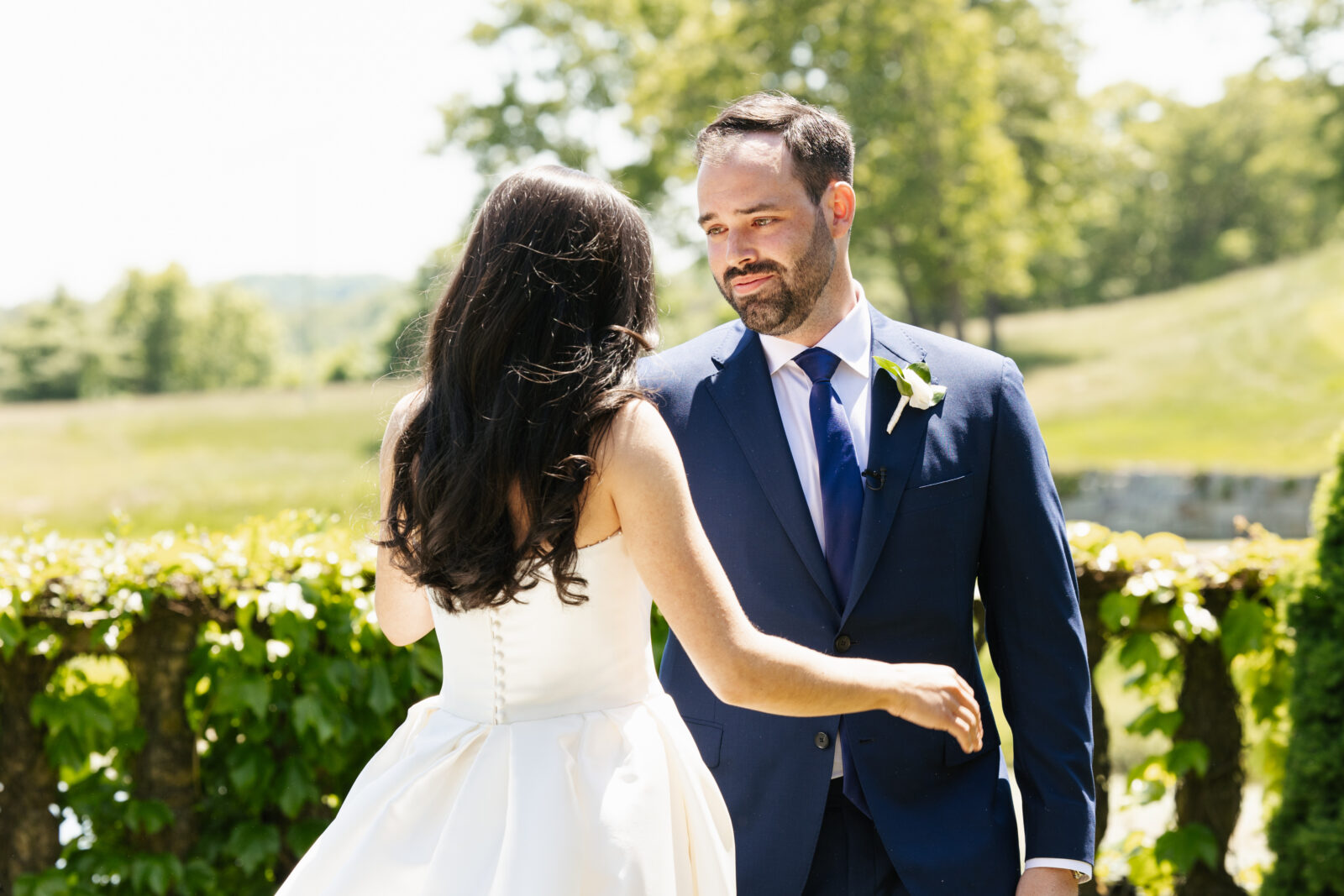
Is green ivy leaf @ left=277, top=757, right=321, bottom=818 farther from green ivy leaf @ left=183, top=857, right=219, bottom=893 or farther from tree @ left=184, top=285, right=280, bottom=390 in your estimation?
tree @ left=184, top=285, right=280, bottom=390

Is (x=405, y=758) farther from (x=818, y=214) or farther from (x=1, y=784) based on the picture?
(x=1, y=784)

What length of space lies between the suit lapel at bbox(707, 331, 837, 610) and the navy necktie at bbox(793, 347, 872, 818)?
0.04 meters

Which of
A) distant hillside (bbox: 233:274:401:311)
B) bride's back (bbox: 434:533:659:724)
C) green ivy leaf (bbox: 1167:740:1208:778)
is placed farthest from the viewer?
distant hillside (bbox: 233:274:401:311)

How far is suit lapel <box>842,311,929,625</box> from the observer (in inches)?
90.2

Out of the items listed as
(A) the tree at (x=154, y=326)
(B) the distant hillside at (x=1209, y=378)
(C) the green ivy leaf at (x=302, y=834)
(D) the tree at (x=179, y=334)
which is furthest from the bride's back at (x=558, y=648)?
(A) the tree at (x=154, y=326)

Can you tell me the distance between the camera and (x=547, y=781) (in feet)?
6.47

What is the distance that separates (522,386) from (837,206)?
3.27 feet

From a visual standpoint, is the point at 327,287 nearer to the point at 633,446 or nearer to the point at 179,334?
the point at 179,334

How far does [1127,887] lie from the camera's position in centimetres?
449

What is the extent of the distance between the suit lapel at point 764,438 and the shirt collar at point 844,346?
3 cm

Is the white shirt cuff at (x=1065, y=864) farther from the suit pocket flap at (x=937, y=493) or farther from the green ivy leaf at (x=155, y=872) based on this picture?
the green ivy leaf at (x=155, y=872)

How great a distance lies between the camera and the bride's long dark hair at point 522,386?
1.92 metres

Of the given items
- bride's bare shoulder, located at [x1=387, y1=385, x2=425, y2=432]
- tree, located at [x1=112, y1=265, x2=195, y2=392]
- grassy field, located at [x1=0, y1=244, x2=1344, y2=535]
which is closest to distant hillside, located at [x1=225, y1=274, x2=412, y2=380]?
tree, located at [x1=112, y1=265, x2=195, y2=392]

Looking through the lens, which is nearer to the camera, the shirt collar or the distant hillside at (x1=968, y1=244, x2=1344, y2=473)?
the shirt collar
